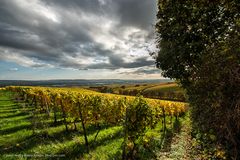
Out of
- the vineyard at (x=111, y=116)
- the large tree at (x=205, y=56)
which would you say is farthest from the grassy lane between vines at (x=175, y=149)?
the large tree at (x=205, y=56)

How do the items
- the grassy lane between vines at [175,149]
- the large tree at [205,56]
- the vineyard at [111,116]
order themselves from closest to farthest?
1. the large tree at [205,56]
2. the vineyard at [111,116]
3. the grassy lane between vines at [175,149]

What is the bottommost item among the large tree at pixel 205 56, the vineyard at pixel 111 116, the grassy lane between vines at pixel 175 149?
the grassy lane between vines at pixel 175 149

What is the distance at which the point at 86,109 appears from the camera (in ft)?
80.8

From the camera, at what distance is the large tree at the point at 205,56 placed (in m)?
9.02

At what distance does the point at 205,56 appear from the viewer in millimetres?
10891

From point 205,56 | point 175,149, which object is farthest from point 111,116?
point 205,56

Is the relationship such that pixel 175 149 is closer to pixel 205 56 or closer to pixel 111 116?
pixel 111 116

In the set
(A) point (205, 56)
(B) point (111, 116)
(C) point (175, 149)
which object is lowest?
(C) point (175, 149)

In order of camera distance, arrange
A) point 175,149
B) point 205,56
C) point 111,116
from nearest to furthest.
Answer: point 205,56 → point 175,149 → point 111,116

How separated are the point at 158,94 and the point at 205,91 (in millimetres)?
102767

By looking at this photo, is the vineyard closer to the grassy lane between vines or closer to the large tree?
the grassy lane between vines

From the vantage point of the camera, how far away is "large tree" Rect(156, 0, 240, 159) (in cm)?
902

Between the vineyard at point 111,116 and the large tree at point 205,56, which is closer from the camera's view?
the large tree at point 205,56

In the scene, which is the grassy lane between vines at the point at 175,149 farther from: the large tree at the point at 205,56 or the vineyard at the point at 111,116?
the large tree at the point at 205,56
